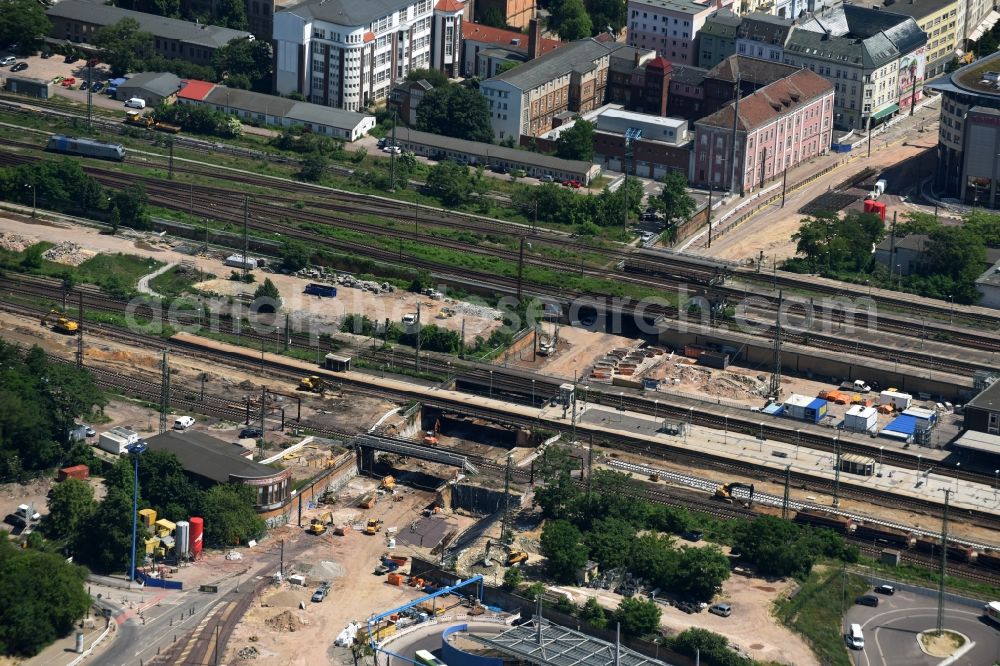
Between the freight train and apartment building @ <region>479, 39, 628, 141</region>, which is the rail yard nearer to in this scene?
the freight train

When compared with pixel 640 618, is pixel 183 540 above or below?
below

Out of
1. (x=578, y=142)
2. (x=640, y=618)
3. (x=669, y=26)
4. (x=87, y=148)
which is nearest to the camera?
(x=640, y=618)

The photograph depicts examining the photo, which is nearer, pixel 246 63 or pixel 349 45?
pixel 349 45

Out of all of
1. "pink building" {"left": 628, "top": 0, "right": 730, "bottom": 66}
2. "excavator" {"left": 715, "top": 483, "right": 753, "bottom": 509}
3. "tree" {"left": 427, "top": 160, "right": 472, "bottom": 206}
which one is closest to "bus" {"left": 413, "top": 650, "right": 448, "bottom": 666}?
"excavator" {"left": 715, "top": 483, "right": 753, "bottom": 509}

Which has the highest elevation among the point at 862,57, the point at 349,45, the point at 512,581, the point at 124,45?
the point at 862,57

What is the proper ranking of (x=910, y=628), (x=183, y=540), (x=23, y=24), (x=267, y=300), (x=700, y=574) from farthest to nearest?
1. (x=23, y=24)
2. (x=267, y=300)
3. (x=183, y=540)
4. (x=700, y=574)
5. (x=910, y=628)

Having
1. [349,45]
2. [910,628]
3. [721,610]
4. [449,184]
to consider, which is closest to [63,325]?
[449,184]

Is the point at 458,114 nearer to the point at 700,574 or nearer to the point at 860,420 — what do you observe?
the point at 860,420

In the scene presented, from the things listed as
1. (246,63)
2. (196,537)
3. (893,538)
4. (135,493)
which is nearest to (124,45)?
(246,63)
